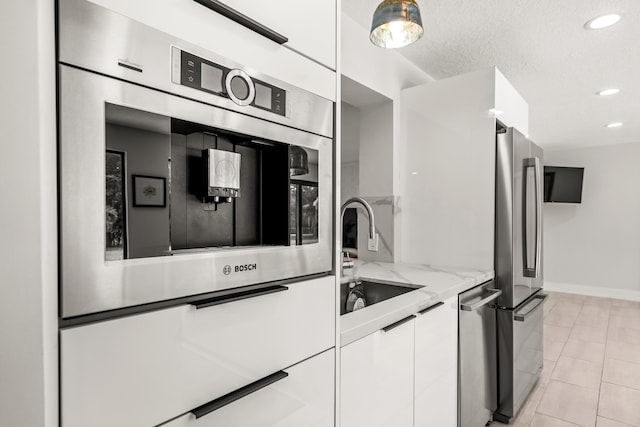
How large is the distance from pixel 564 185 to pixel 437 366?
18.8 feet

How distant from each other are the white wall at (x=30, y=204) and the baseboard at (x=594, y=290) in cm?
729

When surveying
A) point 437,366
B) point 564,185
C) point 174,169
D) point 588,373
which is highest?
point 564,185

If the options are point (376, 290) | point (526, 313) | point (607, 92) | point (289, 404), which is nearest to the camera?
point (289, 404)

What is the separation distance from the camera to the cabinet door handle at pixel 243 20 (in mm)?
741

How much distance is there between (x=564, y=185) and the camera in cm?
599

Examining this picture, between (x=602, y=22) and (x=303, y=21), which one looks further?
(x=602, y=22)

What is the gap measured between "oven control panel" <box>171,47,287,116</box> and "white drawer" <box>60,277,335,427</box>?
0.44m

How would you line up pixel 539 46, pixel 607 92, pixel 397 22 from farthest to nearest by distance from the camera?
pixel 607 92
pixel 539 46
pixel 397 22

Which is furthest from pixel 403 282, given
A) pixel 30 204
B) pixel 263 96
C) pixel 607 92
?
pixel 607 92

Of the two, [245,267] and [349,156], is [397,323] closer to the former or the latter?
[245,267]

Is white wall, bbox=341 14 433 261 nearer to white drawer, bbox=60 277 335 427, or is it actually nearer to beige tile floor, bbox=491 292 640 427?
beige tile floor, bbox=491 292 640 427

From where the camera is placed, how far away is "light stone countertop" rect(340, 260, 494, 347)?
1.20 m

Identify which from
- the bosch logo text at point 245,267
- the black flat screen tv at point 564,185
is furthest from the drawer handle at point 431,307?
the black flat screen tv at point 564,185

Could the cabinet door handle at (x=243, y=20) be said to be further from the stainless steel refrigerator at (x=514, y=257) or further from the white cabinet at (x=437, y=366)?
the stainless steel refrigerator at (x=514, y=257)
